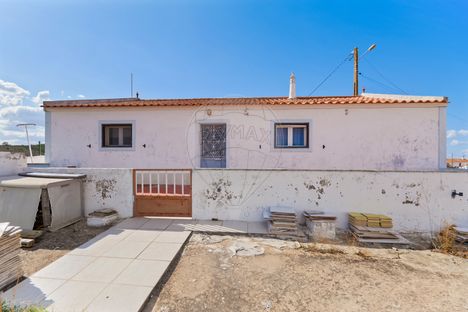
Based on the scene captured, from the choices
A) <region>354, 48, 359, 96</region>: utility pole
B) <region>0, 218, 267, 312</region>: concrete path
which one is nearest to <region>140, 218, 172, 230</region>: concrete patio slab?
<region>0, 218, 267, 312</region>: concrete path

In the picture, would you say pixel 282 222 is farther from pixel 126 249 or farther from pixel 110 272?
pixel 110 272

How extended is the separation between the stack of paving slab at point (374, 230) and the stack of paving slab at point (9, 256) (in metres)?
6.09

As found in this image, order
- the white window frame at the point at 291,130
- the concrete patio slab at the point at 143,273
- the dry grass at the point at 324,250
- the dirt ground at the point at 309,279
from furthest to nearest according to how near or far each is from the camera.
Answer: the white window frame at the point at 291,130 → the dry grass at the point at 324,250 → the concrete patio slab at the point at 143,273 → the dirt ground at the point at 309,279

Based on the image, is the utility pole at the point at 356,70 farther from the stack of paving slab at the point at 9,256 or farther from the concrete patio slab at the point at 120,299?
the stack of paving slab at the point at 9,256

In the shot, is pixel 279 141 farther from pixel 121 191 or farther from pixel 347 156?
pixel 121 191

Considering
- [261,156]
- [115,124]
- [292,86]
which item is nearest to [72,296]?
[261,156]

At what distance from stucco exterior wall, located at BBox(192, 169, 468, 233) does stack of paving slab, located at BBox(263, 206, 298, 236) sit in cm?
42

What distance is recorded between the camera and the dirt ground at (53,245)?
11.6 feet

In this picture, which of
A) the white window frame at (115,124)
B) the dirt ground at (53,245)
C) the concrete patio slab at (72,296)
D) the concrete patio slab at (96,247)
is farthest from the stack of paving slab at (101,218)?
the white window frame at (115,124)

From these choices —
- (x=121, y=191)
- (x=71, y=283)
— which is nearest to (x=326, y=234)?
(x=71, y=283)

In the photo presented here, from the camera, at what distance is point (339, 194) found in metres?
5.30

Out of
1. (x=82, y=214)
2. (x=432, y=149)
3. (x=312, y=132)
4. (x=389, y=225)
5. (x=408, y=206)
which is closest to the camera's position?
(x=389, y=225)

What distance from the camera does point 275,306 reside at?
2691 mm

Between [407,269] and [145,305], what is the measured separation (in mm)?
4165
